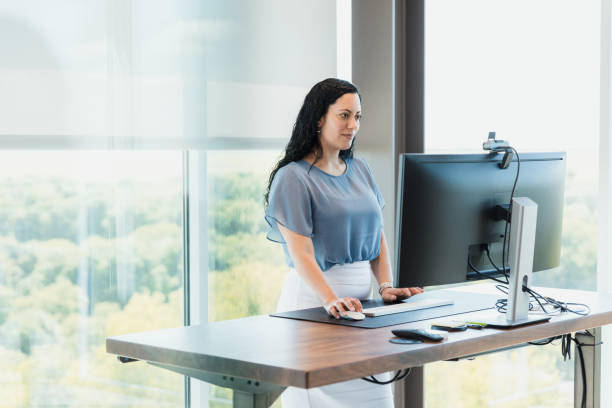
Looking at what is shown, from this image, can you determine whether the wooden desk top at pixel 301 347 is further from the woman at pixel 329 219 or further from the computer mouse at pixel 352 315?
the woman at pixel 329 219

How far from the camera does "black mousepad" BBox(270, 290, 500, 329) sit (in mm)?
2441

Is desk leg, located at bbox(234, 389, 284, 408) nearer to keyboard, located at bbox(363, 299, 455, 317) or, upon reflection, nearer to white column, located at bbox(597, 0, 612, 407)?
keyboard, located at bbox(363, 299, 455, 317)

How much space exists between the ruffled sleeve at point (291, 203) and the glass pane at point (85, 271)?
76 cm

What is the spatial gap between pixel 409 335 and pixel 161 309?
1.56m

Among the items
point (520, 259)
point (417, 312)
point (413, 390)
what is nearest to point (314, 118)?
point (417, 312)

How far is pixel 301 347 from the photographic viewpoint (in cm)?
208

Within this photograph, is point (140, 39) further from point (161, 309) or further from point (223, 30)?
point (161, 309)

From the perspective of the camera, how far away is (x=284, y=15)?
3.91 meters

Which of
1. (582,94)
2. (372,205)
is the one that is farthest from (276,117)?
(582,94)

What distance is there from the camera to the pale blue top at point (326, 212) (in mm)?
2811

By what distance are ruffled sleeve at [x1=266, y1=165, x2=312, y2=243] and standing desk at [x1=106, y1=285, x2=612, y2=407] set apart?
40 centimetres

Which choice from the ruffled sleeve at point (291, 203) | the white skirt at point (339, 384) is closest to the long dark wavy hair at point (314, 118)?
the ruffled sleeve at point (291, 203)

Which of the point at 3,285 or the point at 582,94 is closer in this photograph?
the point at 3,285

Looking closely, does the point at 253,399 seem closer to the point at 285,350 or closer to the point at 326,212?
the point at 285,350
